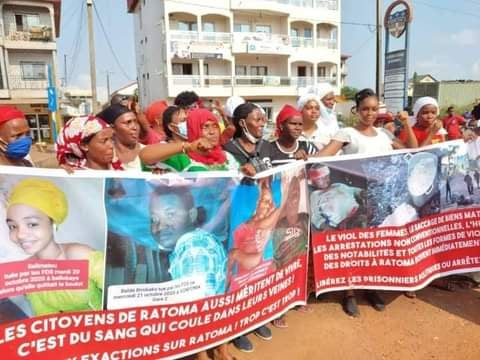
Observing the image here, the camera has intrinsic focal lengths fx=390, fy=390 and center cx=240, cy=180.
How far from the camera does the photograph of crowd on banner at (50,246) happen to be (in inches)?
80.0

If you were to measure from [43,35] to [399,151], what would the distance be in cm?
2717

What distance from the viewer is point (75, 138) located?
232cm

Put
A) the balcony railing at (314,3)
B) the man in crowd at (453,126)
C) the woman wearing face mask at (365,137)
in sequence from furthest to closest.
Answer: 1. the balcony railing at (314,3)
2. the man in crowd at (453,126)
3. the woman wearing face mask at (365,137)

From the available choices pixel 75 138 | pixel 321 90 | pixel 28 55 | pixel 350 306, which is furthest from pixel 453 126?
pixel 28 55

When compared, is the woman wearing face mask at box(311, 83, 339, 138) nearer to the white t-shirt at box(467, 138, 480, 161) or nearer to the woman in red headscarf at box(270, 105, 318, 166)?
→ the woman in red headscarf at box(270, 105, 318, 166)

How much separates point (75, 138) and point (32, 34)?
26.9 m

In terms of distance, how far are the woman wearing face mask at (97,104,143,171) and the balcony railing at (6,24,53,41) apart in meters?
26.2

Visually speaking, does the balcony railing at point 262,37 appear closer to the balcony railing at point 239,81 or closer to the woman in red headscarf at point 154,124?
the balcony railing at point 239,81

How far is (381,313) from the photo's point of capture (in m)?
3.38

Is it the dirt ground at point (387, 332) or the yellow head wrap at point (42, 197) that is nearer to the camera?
the yellow head wrap at point (42, 197)

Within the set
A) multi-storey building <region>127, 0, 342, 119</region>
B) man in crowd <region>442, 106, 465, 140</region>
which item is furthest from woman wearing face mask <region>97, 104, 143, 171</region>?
multi-storey building <region>127, 0, 342, 119</region>

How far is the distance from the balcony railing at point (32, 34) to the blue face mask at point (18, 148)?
86.3 feet

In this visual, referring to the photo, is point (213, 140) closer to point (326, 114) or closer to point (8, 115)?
point (8, 115)

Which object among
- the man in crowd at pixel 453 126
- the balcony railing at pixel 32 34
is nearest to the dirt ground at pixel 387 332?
the man in crowd at pixel 453 126
